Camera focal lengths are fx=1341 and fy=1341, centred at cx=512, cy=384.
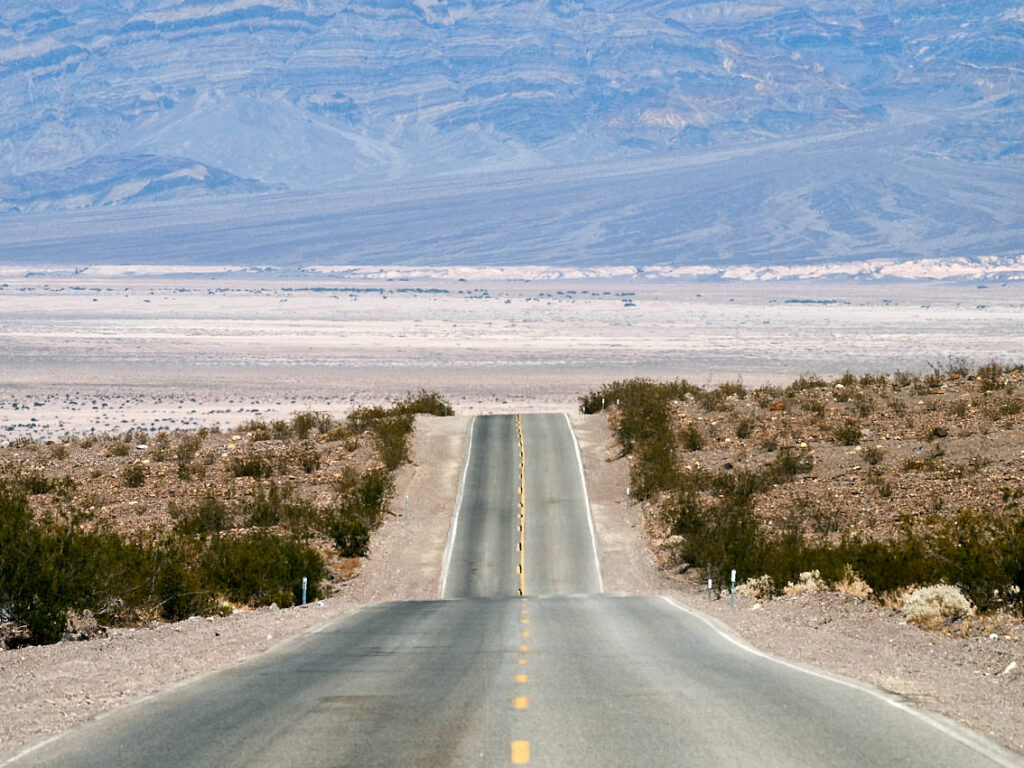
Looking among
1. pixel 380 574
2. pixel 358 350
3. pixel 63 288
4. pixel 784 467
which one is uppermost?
→ pixel 63 288

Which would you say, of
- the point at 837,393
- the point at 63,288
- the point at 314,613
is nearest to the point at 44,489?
the point at 314,613

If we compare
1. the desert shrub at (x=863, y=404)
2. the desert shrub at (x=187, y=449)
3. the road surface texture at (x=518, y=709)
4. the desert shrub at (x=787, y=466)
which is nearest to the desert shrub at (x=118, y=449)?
the desert shrub at (x=187, y=449)

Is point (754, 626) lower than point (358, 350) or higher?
lower

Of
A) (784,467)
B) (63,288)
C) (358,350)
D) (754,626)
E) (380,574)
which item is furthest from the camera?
(63,288)

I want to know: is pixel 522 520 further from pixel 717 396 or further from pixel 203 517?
pixel 717 396

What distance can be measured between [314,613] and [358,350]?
93.8 m

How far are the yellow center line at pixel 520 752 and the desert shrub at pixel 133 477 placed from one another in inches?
1205

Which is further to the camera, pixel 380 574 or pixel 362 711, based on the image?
pixel 380 574

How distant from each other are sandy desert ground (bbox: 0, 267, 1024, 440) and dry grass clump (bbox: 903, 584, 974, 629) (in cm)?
5844

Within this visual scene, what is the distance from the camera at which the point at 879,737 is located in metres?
10.9

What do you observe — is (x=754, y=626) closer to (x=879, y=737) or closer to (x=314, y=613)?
(x=314, y=613)

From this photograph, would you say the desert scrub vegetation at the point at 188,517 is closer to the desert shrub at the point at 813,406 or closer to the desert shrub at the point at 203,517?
the desert shrub at the point at 203,517

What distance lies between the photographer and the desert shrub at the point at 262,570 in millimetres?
24172

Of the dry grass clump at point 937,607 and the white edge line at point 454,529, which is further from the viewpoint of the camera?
the white edge line at point 454,529
